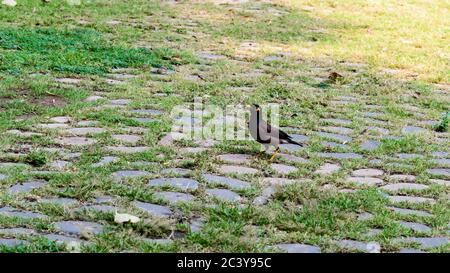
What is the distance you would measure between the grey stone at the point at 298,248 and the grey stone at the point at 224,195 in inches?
23.4

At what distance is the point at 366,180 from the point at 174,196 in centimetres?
115

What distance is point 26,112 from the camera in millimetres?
5719

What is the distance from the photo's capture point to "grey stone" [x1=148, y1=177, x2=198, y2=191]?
14.4 ft

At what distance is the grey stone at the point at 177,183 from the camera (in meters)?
4.38

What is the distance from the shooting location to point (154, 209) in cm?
404

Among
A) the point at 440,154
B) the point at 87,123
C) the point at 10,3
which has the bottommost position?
the point at 440,154

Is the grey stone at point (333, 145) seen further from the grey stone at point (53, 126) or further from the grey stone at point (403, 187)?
the grey stone at point (53, 126)

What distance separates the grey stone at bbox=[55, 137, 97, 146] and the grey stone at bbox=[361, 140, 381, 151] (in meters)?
1.74

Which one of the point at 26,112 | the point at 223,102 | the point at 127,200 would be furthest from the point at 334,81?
the point at 127,200

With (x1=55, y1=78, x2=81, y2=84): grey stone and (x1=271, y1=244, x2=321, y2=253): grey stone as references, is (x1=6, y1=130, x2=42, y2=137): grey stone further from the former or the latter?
(x1=271, y1=244, x2=321, y2=253): grey stone

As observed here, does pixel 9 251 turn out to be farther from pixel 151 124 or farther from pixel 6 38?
pixel 6 38

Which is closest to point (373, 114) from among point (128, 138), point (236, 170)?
point (236, 170)

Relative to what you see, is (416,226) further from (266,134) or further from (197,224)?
(266,134)
